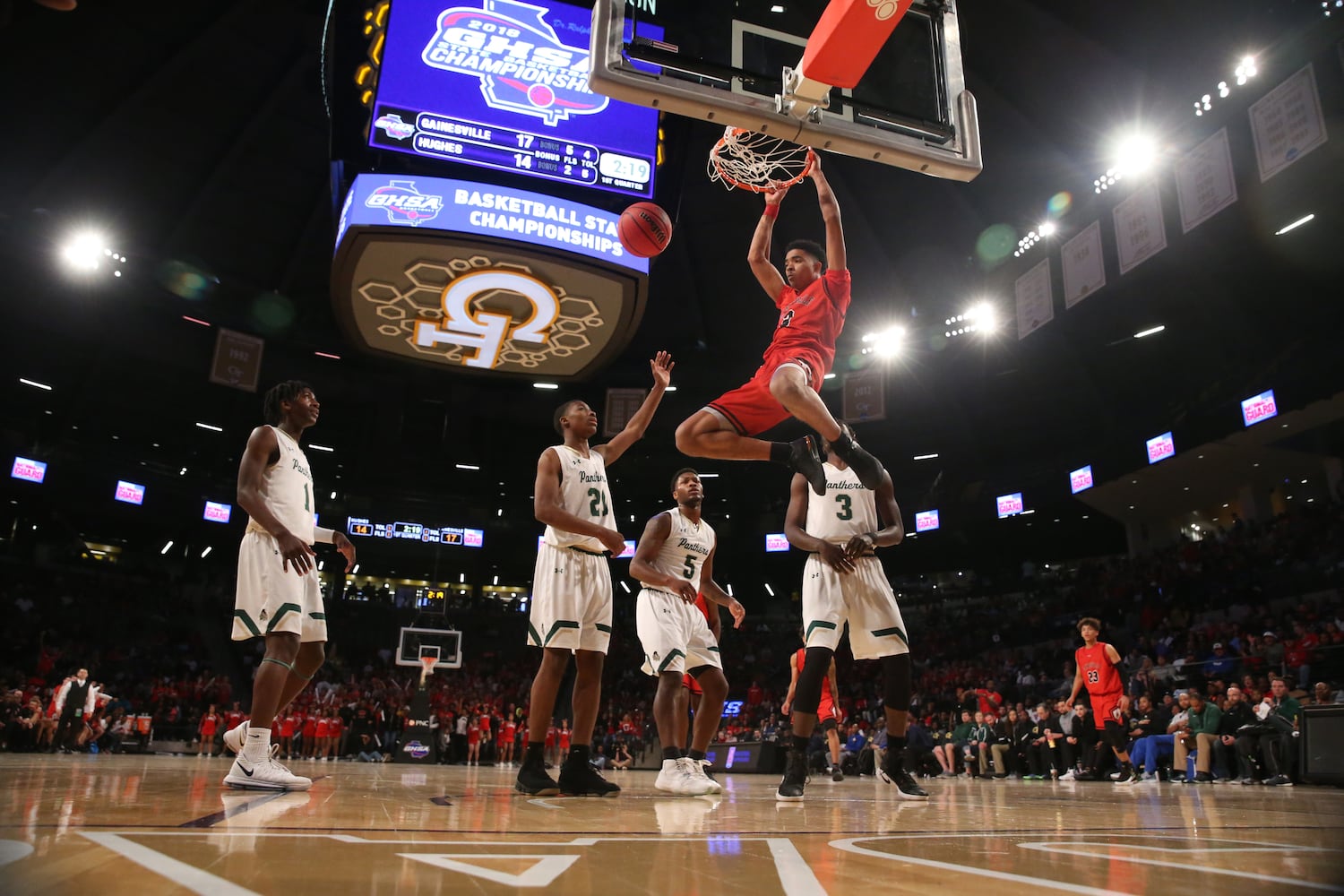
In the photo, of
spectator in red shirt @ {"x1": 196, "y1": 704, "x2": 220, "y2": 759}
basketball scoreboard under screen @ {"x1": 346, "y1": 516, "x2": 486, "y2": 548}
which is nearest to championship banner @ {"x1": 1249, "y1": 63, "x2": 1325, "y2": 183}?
spectator in red shirt @ {"x1": 196, "y1": 704, "x2": 220, "y2": 759}

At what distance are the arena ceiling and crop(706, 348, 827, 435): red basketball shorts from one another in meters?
6.94

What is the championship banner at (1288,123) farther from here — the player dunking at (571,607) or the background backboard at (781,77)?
the player dunking at (571,607)

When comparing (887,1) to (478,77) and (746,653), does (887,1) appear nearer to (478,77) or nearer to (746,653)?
(478,77)

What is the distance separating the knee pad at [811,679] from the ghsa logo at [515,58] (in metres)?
7.87

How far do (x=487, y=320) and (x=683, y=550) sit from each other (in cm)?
949

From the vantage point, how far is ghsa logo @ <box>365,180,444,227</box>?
1005 centimetres

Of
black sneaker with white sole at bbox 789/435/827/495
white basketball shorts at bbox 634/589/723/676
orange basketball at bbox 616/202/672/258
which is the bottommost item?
white basketball shorts at bbox 634/589/723/676

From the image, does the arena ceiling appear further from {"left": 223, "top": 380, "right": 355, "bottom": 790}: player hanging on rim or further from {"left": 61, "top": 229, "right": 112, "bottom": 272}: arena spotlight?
{"left": 223, "top": 380, "right": 355, "bottom": 790}: player hanging on rim

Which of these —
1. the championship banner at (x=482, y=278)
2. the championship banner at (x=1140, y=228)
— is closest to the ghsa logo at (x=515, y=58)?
the championship banner at (x=482, y=278)

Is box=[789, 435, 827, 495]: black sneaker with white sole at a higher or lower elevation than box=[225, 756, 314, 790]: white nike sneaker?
higher

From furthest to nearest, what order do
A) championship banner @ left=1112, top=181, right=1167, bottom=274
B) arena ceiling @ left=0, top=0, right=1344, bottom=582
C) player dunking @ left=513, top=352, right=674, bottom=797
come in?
1. arena ceiling @ left=0, top=0, right=1344, bottom=582
2. championship banner @ left=1112, top=181, right=1167, bottom=274
3. player dunking @ left=513, top=352, right=674, bottom=797

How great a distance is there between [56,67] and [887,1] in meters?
16.6

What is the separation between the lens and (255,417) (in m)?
26.6

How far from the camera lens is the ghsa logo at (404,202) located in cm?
1005
